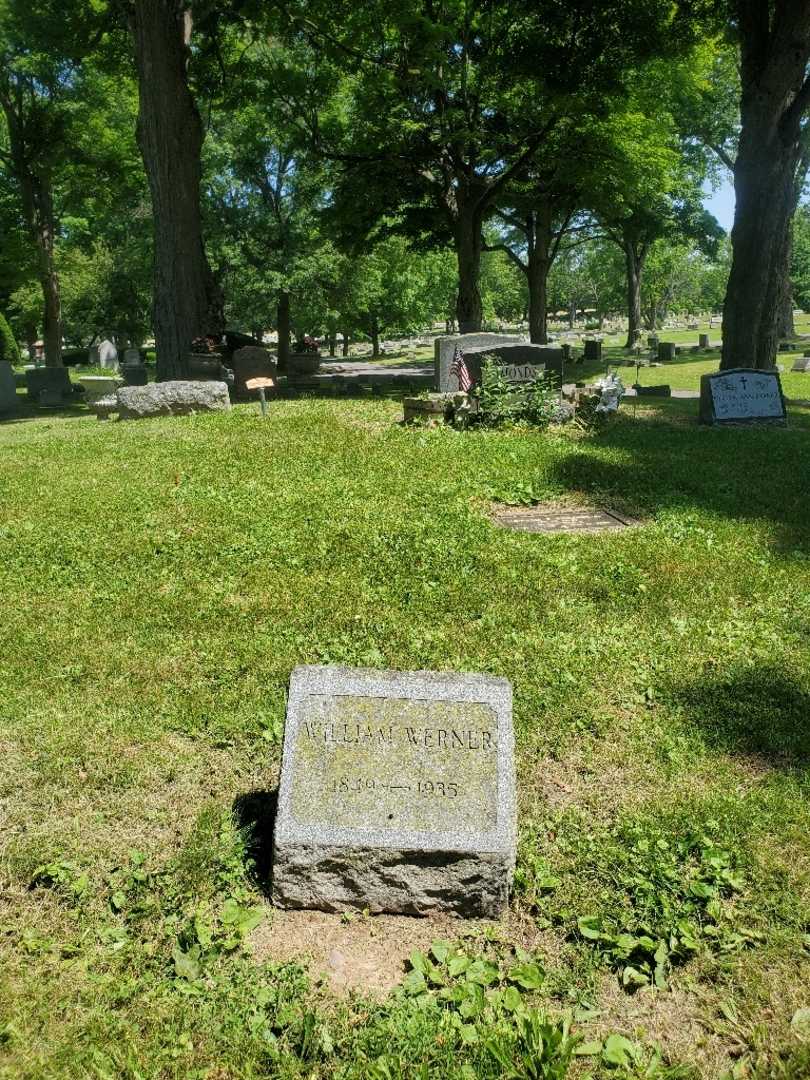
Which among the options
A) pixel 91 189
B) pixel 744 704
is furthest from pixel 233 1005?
pixel 91 189

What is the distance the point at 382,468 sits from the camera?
8.73 m

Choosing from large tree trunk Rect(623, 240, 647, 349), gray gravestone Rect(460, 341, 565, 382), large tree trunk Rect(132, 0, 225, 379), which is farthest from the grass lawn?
large tree trunk Rect(623, 240, 647, 349)

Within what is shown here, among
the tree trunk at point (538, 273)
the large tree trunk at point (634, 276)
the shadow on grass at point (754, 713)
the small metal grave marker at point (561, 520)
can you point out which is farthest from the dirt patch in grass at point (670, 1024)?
the large tree trunk at point (634, 276)

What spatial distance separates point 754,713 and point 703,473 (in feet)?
16.1

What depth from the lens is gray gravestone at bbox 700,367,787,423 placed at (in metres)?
11.8

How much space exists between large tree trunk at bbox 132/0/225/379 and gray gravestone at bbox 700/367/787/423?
1026 cm

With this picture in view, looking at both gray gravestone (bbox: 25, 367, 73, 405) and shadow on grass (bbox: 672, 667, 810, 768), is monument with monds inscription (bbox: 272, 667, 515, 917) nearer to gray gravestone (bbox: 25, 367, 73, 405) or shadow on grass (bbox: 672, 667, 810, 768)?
shadow on grass (bbox: 672, 667, 810, 768)

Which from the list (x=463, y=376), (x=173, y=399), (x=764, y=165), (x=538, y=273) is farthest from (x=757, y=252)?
(x=538, y=273)

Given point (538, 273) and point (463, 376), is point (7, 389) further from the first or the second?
point (538, 273)

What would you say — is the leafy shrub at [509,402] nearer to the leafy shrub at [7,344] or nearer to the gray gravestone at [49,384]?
the gray gravestone at [49,384]

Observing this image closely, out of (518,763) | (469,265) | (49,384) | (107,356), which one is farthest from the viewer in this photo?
(107,356)

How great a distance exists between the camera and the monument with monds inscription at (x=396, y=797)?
297 cm

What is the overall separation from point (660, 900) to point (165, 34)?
680 inches

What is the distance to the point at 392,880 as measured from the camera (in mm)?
3031
